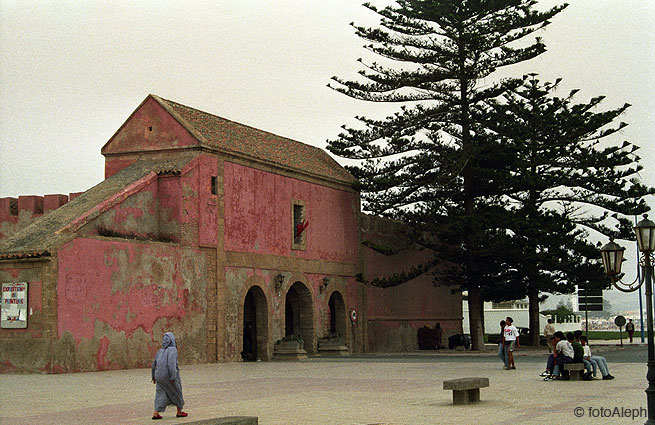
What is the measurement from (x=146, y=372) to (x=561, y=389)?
1126cm

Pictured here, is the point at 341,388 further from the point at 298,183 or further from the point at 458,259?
the point at 458,259

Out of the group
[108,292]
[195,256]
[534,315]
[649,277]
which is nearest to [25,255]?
[108,292]

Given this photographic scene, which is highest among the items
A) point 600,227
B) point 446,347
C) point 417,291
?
point 600,227

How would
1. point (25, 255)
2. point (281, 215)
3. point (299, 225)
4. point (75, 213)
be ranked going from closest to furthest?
point (25, 255), point (75, 213), point (281, 215), point (299, 225)

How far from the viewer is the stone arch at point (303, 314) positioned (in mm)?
32219

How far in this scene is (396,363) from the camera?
25.6 metres

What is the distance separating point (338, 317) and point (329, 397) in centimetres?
2043

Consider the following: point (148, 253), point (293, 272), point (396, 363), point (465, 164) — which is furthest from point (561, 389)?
point (465, 164)

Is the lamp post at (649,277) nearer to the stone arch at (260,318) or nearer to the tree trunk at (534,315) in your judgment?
the stone arch at (260,318)

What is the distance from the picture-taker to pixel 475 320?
118 feet

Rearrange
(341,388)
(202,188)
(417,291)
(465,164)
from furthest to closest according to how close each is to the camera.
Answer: (417,291) < (465,164) < (202,188) < (341,388)

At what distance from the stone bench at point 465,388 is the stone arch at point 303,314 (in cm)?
1858

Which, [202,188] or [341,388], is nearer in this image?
[341,388]

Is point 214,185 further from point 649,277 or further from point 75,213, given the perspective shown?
point 649,277
